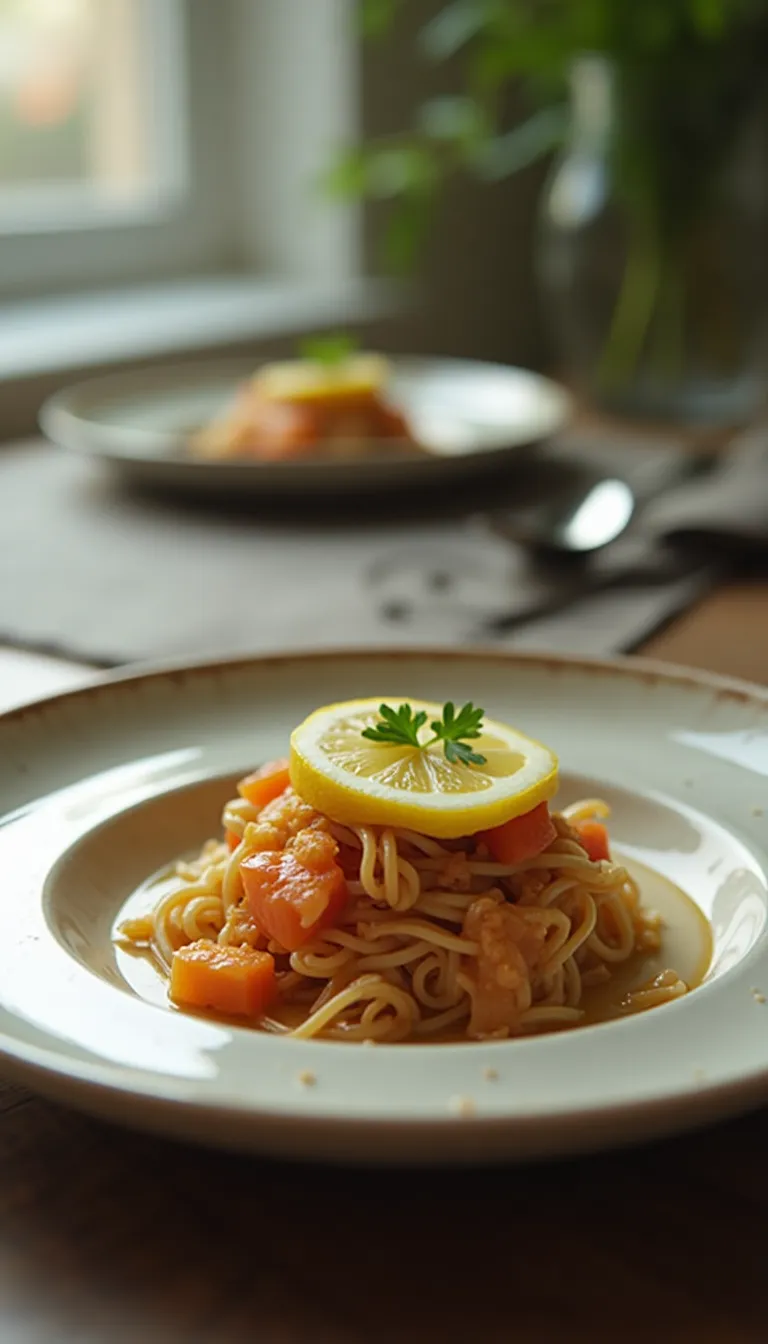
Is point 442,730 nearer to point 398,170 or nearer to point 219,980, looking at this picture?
point 219,980

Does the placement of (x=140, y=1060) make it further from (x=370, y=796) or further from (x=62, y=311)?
(x=62, y=311)

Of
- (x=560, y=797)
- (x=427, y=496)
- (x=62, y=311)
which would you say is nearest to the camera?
(x=560, y=797)

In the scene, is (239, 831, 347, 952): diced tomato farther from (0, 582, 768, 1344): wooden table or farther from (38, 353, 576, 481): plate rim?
(38, 353, 576, 481): plate rim

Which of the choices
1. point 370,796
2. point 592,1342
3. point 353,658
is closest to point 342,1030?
point 370,796

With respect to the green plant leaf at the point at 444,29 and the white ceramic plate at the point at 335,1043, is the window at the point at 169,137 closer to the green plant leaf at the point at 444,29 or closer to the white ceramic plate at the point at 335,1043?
Result: the green plant leaf at the point at 444,29

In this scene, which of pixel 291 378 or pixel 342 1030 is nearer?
pixel 342 1030

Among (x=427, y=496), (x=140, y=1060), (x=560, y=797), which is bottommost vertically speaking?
(x=427, y=496)

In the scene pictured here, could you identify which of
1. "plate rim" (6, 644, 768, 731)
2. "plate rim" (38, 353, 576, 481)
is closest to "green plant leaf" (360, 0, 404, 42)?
"plate rim" (38, 353, 576, 481)
